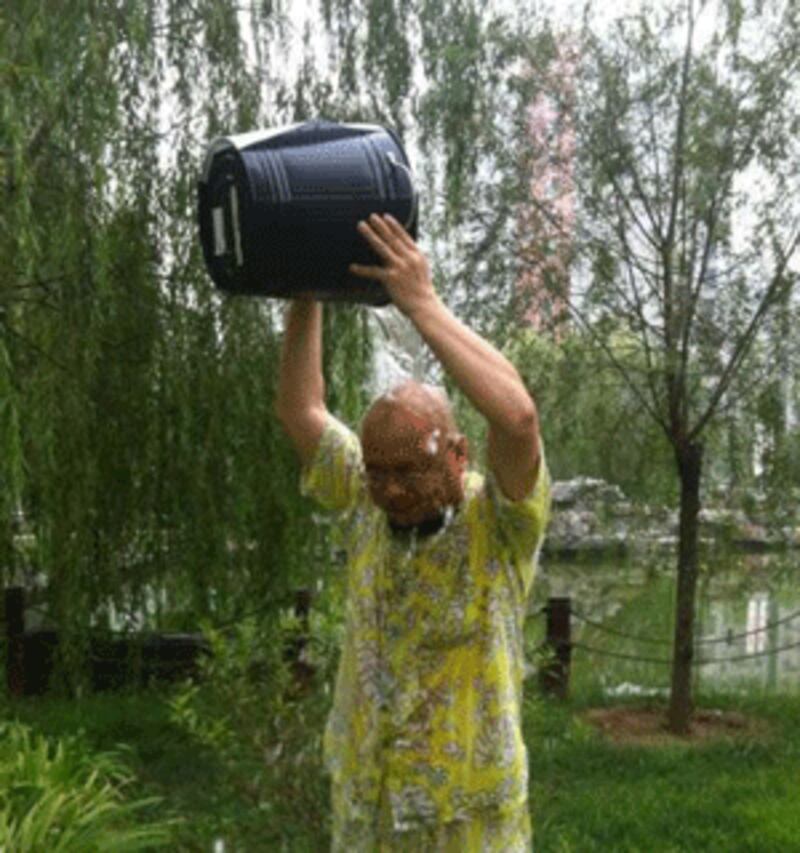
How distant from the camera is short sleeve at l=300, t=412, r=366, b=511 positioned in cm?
223

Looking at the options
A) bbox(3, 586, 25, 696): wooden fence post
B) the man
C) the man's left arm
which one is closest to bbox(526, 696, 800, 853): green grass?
the man

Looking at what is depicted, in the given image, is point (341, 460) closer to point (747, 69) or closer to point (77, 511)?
point (77, 511)

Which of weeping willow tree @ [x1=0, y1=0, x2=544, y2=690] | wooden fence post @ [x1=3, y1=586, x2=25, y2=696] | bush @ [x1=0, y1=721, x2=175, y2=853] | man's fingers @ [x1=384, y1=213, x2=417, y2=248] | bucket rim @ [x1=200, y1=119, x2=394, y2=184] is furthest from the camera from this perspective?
wooden fence post @ [x1=3, y1=586, x2=25, y2=696]

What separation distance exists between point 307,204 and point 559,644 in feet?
21.2

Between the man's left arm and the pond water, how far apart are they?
5670 millimetres

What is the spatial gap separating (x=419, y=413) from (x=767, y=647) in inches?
378

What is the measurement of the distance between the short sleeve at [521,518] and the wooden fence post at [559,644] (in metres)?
6.11

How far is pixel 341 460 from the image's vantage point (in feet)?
7.35

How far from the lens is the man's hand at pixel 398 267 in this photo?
6.07ft

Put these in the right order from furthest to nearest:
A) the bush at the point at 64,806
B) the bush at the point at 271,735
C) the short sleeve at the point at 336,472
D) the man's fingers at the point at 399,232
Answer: the bush at the point at 64,806 → the bush at the point at 271,735 → the short sleeve at the point at 336,472 → the man's fingers at the point at 399,232

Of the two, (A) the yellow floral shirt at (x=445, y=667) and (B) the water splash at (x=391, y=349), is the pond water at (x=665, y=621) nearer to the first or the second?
(B) the water splash at (x=391, y=349)

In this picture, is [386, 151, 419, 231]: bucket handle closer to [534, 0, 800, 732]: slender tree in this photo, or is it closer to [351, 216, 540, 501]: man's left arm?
[351, 216, 540, 501]: man's left arm

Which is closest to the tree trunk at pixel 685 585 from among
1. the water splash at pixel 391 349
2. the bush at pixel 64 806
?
the water splash at pixel 391 349

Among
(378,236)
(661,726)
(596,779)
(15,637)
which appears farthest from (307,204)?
(15,637)
